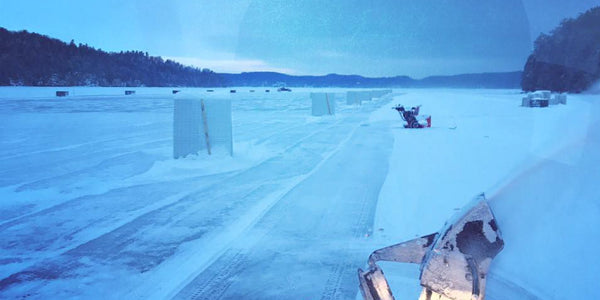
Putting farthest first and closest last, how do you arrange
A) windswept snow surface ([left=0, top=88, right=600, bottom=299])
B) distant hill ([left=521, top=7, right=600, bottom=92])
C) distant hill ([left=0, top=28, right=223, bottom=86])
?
distant hill ([left=0, top=28, right=223, bottom=86])
distant hill ([left=521, top=7, right=600, bottom=92])
windswept snow surface ([left=0, top=88, right=600, bottom=299])

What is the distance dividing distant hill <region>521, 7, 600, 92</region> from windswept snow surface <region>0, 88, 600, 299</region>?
A: 57.8m

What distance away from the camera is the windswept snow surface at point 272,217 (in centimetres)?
409

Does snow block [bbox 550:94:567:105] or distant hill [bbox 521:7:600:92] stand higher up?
distant hill [bbox 521:7:600:92]

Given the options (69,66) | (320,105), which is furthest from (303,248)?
(69,66)

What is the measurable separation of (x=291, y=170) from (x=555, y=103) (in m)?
39.3

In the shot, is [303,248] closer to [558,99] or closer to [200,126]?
[200,126]

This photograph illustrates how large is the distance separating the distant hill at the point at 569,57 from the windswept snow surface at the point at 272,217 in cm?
5777

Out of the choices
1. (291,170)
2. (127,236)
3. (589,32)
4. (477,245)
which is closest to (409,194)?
(291,170)

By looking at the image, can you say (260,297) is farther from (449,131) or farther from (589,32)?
(589,32)

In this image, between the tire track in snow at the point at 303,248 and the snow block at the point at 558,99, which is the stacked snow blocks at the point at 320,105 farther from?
the snow block at the point at 558,99

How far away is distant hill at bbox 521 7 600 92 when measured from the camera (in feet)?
194

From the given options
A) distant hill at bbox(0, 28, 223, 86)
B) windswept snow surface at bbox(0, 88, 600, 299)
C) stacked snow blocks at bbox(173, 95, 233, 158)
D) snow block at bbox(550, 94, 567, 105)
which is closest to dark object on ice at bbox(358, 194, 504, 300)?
windswept snow surface at bbox(0, 88, 600, 299)

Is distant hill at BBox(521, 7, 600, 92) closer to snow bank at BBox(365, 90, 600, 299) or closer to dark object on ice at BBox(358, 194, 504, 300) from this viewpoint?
snow bank at BBox(365, 90, 600, 299)

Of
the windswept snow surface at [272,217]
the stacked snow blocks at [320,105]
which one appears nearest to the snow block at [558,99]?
the stacked snow blocks at [320,105]
